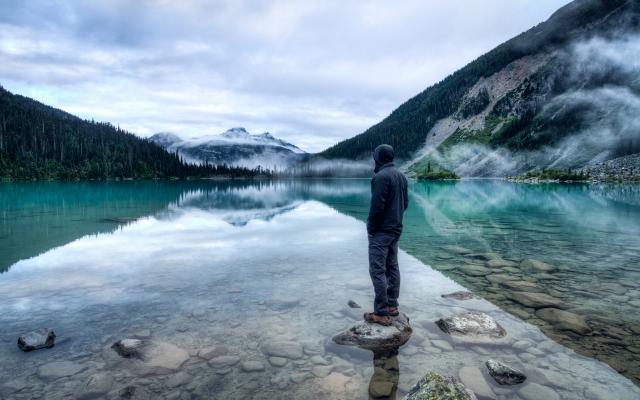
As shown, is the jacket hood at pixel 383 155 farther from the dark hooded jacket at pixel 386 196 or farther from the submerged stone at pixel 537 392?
the submerged stone at pixel 537 392

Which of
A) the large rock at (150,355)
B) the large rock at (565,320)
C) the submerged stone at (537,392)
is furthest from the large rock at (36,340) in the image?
the large rock at (565,320)

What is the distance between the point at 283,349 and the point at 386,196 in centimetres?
394

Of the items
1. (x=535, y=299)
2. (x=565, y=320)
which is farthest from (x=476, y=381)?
(x=535, y=299)

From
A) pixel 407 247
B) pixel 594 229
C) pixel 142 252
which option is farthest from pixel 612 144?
pixel 142 252

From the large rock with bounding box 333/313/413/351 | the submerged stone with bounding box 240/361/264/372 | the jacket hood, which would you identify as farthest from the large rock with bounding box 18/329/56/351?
the jacket hood

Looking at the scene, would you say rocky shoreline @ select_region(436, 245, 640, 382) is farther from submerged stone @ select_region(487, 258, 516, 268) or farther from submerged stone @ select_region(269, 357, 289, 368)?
submerged stone @ select_region(269, 357, 289, 368)

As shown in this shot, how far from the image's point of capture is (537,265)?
14.6 metres

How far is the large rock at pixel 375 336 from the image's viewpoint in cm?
769

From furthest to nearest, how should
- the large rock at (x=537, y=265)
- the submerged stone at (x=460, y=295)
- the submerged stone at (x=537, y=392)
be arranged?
the large rock at (x=537, y=265) → the submerged stone at (x=460, y=295) → the submerged stone at (x=537, y=392)

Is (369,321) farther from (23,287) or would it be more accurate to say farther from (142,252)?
(142,252)

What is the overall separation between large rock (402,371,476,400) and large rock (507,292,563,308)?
19.5ft

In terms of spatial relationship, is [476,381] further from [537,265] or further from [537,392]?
[537,265]

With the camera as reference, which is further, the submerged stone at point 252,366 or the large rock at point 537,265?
the large rock at point 537,265

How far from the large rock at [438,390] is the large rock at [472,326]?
9.53 feet
